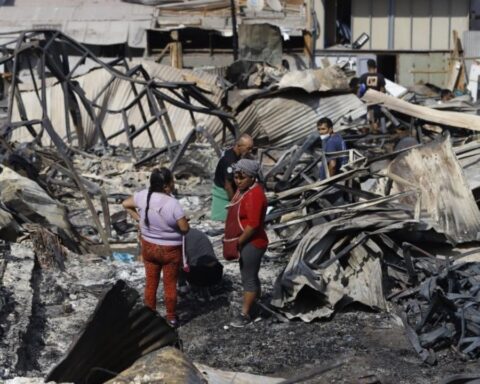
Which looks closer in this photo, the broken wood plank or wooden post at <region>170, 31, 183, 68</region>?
the broken wood plank

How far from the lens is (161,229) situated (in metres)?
6.93

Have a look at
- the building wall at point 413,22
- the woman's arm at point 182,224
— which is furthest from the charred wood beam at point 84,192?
the building wall at point 413,22

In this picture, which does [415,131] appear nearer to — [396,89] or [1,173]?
[1,173]

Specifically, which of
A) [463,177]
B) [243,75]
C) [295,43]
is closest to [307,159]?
[463,177]

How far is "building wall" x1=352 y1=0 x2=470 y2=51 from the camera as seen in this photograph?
26938 millimetres

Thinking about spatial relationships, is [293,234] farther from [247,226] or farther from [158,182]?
[158,182]

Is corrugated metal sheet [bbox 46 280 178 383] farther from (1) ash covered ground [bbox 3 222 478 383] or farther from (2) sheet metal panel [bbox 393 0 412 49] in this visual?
(2) sheet metal panel [bbox 393 0 412 49]

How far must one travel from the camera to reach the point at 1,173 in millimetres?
10539

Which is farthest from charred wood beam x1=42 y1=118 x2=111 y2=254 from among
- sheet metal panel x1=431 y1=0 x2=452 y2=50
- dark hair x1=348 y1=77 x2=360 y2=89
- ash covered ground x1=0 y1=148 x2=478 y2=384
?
sheet metal panel x1=431 y1=0 x2=452 y2=50

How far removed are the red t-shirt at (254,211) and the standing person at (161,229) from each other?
0.45 meters

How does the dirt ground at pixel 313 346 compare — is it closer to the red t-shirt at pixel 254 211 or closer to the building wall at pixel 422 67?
the red t-shirt at pixel 254 211

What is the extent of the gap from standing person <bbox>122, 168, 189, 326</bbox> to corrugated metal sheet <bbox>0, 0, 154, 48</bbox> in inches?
802

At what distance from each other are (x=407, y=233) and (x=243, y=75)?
13.0 m

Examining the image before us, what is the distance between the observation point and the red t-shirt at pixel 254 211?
6.95 meters
